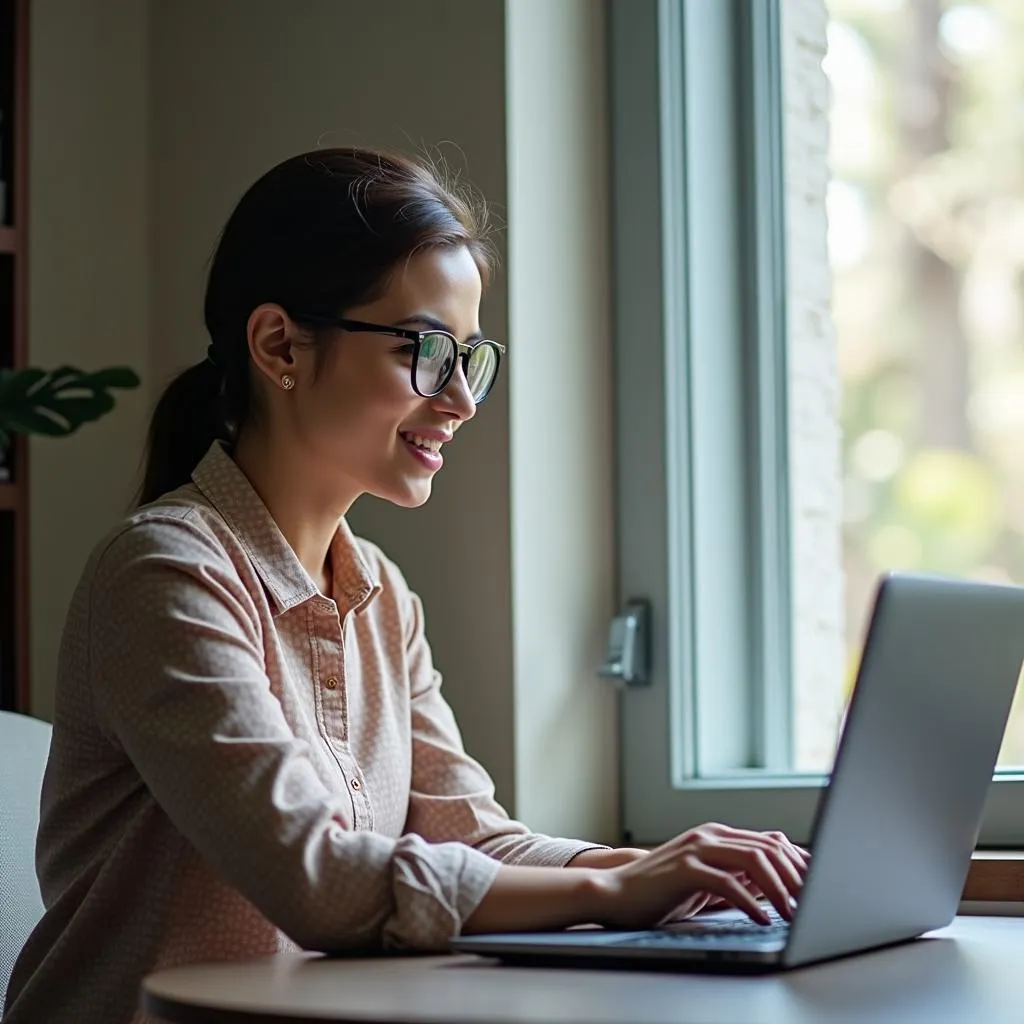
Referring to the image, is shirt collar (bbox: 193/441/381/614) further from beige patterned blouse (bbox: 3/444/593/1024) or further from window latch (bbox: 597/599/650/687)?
window latch (bbox: 597/599/650/687)

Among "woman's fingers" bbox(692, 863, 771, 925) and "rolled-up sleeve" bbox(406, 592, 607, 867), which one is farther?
"rolled-up sleeve" bbox(406, 592, 607, 867)

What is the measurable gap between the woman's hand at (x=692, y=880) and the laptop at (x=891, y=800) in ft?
0.07

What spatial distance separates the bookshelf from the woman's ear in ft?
3.20

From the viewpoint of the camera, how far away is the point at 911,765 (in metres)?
1.22

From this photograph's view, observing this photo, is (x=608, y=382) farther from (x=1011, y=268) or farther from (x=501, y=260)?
(x=1011, y=268)

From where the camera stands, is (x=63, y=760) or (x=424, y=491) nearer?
(x=63, y=760)

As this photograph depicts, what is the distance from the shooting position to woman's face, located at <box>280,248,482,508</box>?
160cm

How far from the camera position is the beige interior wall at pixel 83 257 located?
2.54m

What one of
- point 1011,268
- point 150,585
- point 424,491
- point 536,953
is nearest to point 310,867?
point 536,953

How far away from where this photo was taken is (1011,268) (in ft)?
8.34

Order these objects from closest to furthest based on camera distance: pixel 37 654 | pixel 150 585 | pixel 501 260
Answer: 1. pixel 150 585
2. pixel 501 260
3. pixel 37 654

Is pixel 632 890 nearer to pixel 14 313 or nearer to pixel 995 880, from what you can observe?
pixel 995 880

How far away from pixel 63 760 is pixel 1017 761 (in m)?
1.35

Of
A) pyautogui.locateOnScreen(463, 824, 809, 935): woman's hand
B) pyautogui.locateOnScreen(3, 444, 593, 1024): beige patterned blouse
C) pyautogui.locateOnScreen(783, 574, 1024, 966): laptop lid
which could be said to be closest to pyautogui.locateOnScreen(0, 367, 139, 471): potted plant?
pyautogui.locateOnScreen(3, 444, 593, 1024): beige patterned blouse
